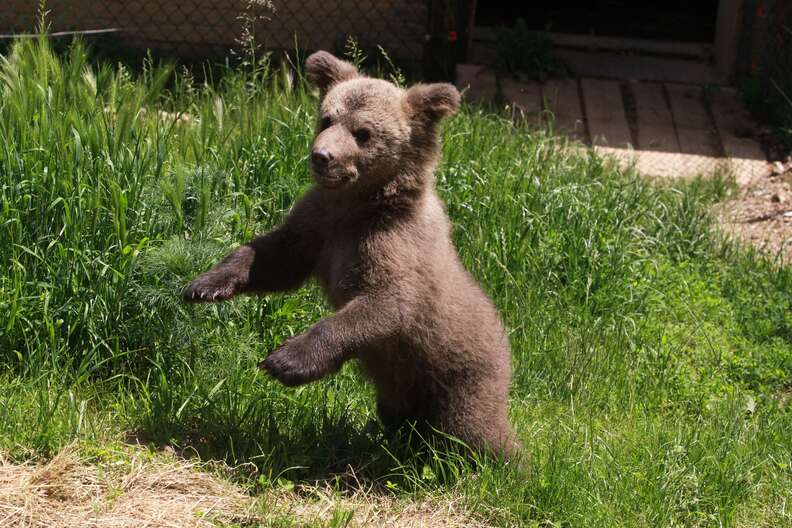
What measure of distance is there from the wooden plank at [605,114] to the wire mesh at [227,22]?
161cm

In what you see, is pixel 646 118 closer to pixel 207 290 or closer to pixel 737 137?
pixel 737 137

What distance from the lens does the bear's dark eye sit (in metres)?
4.29

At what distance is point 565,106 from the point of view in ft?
30.6

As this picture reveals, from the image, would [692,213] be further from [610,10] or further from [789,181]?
[610,10]

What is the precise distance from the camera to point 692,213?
7414mm

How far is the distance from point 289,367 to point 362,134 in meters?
0.97

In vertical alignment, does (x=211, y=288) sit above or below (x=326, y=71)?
below

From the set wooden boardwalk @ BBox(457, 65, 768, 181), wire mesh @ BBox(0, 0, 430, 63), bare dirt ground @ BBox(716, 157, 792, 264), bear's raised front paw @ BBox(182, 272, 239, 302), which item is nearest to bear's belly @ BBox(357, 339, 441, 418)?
bear's raised front paw @ BBox(182, 272, 239, 302)

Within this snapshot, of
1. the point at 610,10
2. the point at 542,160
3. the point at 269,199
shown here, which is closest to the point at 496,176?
the point at 542,160

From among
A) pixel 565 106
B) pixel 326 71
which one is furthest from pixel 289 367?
pixel 565 106

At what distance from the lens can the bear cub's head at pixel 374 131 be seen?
420cm

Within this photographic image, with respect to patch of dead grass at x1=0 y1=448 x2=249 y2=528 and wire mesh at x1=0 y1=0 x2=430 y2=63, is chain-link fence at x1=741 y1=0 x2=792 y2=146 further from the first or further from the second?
patch of dead grass at x1=0 y1=448 x2=249 y2=528

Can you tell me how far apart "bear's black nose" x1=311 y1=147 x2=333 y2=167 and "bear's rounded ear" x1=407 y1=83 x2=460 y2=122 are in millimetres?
507

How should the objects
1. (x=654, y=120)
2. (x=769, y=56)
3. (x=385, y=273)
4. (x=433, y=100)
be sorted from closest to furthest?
(x=385, y=273)
(x=433, y=100)
(x=654, y=120)
(x=769, y=56)
